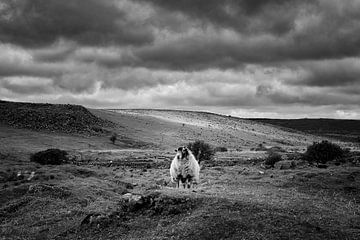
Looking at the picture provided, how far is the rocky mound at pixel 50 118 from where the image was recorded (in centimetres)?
9262

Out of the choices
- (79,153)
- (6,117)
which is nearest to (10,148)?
(79,153)

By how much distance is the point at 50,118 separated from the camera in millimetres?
98250

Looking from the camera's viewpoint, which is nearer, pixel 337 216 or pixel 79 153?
pixel 337 216

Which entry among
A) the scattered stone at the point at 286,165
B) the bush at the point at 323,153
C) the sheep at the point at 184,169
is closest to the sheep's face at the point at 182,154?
the sheep at the point at 184,169

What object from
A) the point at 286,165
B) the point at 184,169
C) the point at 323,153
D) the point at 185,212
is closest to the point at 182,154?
the point at 184,169

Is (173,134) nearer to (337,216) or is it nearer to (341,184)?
(341,184)

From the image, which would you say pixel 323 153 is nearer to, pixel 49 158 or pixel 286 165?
pixel 286 165

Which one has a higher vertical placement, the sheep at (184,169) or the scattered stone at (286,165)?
the sheep at (184,169)

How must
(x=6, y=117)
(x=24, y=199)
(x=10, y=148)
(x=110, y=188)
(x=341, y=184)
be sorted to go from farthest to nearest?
(x=6, y=117) → (x=10, y=148) → (x=110, y=188) → (x=341, y=184) → (x=24, y=199)

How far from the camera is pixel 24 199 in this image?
2266 centimetres

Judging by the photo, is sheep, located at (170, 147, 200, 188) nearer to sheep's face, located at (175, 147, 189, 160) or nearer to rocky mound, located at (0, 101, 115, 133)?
sheep's face, located at (175, 147, 189, 160)

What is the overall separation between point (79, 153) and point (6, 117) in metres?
44.7

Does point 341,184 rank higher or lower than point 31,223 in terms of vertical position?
higher

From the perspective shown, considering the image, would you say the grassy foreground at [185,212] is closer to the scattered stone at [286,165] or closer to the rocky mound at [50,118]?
the scattered stone at [286,165]
